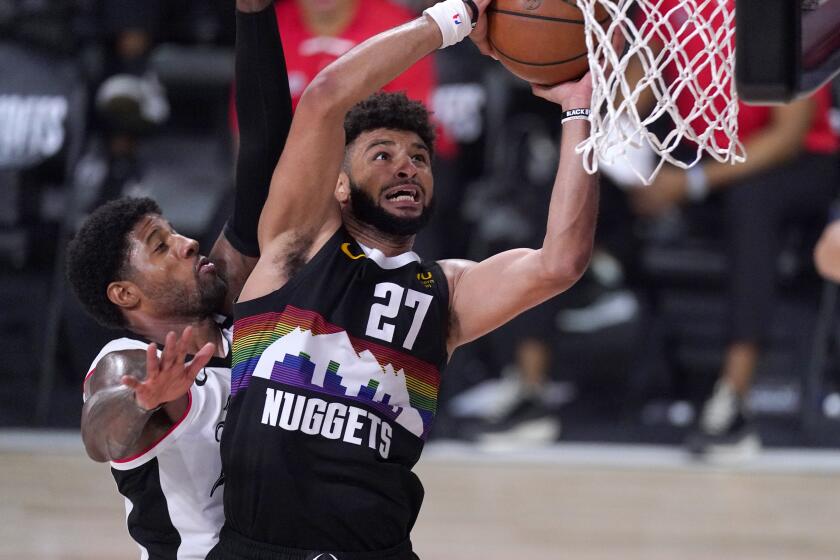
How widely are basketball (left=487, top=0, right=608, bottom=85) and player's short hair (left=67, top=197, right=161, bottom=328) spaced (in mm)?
1002

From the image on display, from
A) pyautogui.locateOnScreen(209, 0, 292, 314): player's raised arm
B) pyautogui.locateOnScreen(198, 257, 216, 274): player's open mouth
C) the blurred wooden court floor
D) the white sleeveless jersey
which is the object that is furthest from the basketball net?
the blurred wooden court floor

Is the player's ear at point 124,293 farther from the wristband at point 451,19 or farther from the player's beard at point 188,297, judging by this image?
the wristband at point 451,19

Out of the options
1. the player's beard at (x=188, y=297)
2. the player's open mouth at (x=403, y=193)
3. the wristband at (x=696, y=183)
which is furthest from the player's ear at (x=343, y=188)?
the wristband at (x=696, y=183)

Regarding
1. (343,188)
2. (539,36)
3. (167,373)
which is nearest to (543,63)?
(539,36)

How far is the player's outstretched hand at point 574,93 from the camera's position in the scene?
3.01 m

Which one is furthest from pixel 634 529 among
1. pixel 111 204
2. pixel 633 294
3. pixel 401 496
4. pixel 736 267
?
pixel 111 204

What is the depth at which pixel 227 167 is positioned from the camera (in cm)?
784

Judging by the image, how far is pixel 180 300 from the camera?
10.3 ft

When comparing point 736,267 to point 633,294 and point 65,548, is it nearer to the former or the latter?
point 633,294

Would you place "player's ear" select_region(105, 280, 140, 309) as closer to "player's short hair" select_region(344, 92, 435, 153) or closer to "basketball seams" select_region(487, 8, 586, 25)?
"player's short hair" select_region(344, 92, 435, 153)

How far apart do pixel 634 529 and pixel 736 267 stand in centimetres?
181

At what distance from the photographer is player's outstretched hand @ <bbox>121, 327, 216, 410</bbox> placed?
2.67 metres

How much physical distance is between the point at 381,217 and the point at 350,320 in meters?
0.28

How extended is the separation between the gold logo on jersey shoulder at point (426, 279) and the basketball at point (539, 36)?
0.53 metres
